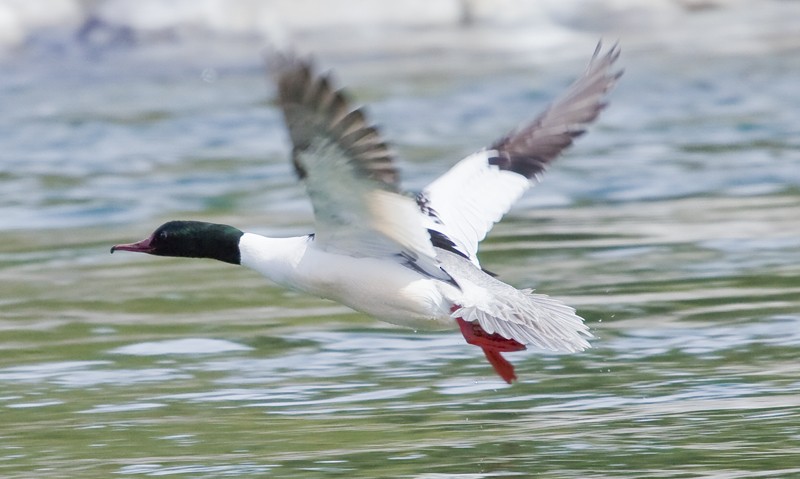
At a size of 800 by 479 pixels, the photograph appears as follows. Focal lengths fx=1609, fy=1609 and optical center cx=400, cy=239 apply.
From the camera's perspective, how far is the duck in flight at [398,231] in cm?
512

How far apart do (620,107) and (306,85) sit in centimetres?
1177

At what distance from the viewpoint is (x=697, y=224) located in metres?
10.0

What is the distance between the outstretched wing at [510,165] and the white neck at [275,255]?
853 mm

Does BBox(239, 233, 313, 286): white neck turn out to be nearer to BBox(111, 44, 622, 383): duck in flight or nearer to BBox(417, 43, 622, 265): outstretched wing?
BBox(111, 44, 622, 383): duck in flight

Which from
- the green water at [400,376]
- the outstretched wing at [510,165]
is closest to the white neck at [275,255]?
the green water at [400,376]

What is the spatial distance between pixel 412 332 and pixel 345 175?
219 centimetres

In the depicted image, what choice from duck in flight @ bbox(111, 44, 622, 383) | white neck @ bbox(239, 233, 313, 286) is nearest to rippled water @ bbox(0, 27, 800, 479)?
duck in flight @ bbox(111, 44, 622, 383)

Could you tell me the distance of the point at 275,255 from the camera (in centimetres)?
627

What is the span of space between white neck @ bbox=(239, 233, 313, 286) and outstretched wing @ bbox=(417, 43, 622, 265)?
853 millimetres

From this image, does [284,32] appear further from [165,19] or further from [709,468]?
[709,468]

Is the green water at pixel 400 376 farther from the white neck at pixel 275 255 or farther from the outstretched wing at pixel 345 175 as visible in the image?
the outstretched wing at pixel 345 175

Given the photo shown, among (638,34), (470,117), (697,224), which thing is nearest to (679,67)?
(638,34)

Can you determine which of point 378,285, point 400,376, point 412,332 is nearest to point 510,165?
point 412,332

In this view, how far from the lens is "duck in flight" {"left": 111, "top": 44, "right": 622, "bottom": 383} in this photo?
Result: 5121 millimetres
